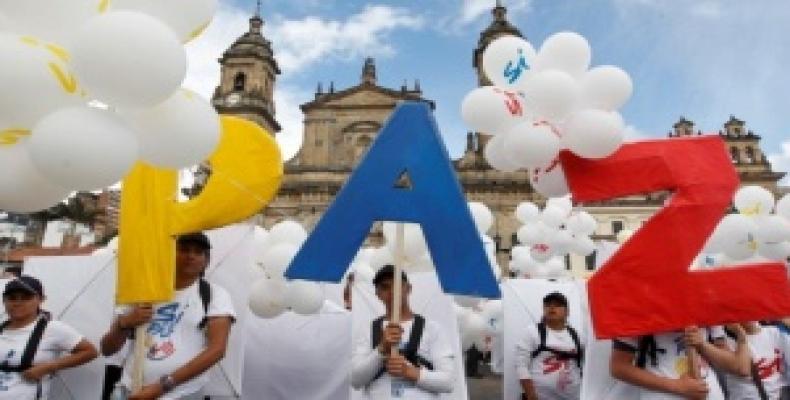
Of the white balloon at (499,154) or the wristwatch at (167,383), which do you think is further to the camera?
the white balloon at (499,154)

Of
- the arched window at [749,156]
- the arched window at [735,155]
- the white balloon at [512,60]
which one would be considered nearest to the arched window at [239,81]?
the arched window at [735,155]

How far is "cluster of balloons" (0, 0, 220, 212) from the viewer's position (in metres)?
1.91

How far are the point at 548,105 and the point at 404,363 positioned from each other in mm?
1598

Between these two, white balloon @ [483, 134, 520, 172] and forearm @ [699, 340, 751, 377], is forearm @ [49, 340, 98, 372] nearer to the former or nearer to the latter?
white balloon @ [483, 134, 520, 172]

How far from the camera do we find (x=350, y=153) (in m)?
31.1

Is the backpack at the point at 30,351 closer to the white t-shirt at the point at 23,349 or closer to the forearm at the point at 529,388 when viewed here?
the white t-shirt at the point at 23,349

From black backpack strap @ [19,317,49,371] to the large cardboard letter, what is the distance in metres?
3.26

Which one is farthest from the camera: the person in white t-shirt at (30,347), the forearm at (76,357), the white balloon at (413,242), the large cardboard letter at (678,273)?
the white balloon at (413,242)

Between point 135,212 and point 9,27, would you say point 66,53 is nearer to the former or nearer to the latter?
point 9,27

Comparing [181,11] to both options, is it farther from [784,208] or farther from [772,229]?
[784,208]

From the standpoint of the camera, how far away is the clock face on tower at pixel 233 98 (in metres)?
31.1

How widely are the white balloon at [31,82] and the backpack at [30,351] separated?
1999 millimetres

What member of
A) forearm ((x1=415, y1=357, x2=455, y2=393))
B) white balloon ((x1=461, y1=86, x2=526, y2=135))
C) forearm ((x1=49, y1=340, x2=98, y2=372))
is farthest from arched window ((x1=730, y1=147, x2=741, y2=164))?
forearm ((x1=49, y1=340, x2=98, y2=372))

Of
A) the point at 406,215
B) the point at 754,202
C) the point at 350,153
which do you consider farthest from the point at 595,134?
the point at 350,153
